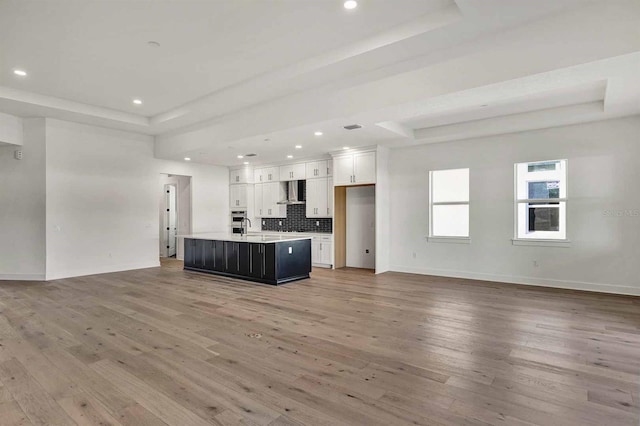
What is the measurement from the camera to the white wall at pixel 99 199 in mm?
6941

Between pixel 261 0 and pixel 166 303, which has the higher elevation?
pixel 261 0

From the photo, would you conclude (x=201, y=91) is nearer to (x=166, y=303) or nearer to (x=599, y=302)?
(x=166, y=303)

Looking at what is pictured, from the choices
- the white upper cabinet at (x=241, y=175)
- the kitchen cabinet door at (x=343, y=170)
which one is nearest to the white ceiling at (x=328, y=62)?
the kitchen cabinet door at (x=343, y=170)

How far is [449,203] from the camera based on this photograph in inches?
286

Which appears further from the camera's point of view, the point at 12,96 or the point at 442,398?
the point at 12,96

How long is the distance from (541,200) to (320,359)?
5289mm

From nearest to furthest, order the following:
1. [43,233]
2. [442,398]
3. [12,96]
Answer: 1. [442,398]
2. [12,96]
3. [43,233]

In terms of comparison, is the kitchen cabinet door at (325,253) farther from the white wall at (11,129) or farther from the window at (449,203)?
the white wall at (11,129)

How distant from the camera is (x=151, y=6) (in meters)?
3.45

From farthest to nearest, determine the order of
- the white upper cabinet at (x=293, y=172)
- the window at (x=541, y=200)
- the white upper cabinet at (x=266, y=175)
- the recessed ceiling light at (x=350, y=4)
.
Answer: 1. the white upper cabinet at (x=266, y=175)
2. the white upper cabinet at (x=293, y=172)
3. the window at (x=541, y=200)
4. the recessed ceiling light at (x=350, y=4)

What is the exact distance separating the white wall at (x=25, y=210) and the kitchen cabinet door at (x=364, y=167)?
6.25 m

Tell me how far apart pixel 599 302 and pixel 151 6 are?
6741 millimetres

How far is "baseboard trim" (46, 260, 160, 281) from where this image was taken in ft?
22.8

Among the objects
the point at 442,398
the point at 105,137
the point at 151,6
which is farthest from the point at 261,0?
the point at 105,137
